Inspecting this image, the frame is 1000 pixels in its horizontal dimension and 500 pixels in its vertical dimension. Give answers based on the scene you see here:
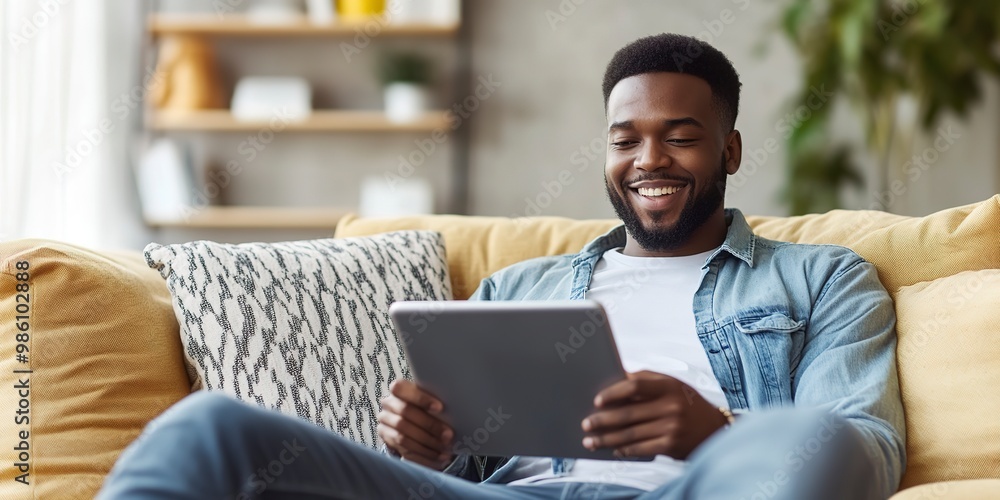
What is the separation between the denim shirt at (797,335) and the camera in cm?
123

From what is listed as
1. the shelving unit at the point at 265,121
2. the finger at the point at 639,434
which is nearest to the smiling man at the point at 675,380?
the finger at the point at 639,434

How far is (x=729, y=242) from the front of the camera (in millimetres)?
1524

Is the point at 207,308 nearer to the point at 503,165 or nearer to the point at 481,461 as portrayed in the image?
the point at 481,461

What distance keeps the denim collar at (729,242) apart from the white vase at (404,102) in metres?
1.76

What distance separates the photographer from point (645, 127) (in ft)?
5.02

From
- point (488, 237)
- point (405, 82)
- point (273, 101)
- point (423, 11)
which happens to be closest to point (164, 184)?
point (273, 101)

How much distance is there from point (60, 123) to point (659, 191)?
1.86m

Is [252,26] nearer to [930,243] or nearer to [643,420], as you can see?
[930,243]

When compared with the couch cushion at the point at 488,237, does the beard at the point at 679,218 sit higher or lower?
higher

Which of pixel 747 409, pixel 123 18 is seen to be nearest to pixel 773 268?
pixel 747 409

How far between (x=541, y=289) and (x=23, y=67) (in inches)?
66.3

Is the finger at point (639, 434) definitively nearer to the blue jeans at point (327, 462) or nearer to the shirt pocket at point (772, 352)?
the blue jeans at point (327, 462)

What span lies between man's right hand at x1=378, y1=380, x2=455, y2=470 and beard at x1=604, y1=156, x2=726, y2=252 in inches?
22.2

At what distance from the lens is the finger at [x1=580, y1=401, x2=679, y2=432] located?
40.7 inches
